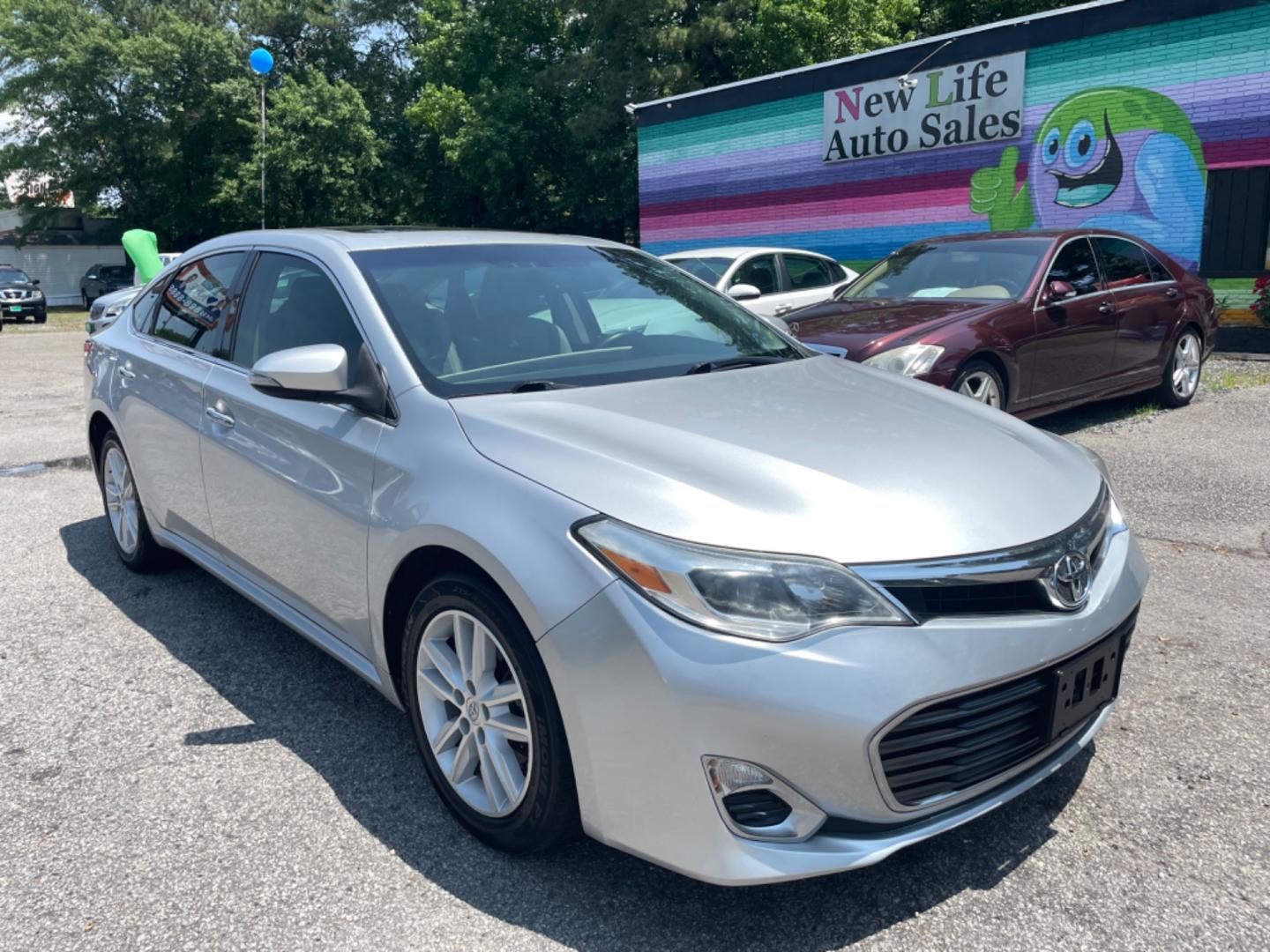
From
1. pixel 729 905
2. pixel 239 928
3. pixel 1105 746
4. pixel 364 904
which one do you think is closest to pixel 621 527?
pixel 729 905

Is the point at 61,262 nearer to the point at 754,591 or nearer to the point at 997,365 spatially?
the point at 997,365

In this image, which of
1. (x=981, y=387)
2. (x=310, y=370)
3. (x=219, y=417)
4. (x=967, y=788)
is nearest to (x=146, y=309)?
(x=219, y=417)

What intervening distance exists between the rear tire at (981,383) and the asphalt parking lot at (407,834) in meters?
2.42

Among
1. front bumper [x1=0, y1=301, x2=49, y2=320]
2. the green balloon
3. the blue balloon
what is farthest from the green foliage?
the green balloon

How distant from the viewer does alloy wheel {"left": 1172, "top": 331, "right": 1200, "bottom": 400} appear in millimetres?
8672

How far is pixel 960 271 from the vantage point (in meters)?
7.62

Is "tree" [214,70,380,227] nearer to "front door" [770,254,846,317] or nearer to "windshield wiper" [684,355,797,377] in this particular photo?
"front door" [770,254,846,317]

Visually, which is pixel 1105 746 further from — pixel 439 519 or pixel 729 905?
pixel 439 519

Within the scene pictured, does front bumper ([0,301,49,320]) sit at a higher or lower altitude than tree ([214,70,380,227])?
lower

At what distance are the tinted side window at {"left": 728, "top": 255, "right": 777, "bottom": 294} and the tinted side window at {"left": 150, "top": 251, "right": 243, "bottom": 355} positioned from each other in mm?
6898

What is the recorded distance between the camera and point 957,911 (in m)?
2.38

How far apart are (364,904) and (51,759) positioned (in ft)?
4.55

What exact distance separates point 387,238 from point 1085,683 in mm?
2660

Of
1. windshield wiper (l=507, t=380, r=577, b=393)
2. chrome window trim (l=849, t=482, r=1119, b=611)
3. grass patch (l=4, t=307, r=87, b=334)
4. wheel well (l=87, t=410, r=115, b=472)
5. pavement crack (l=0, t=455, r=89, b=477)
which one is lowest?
grass patch (l=4, t=307, r=87, b=334)
